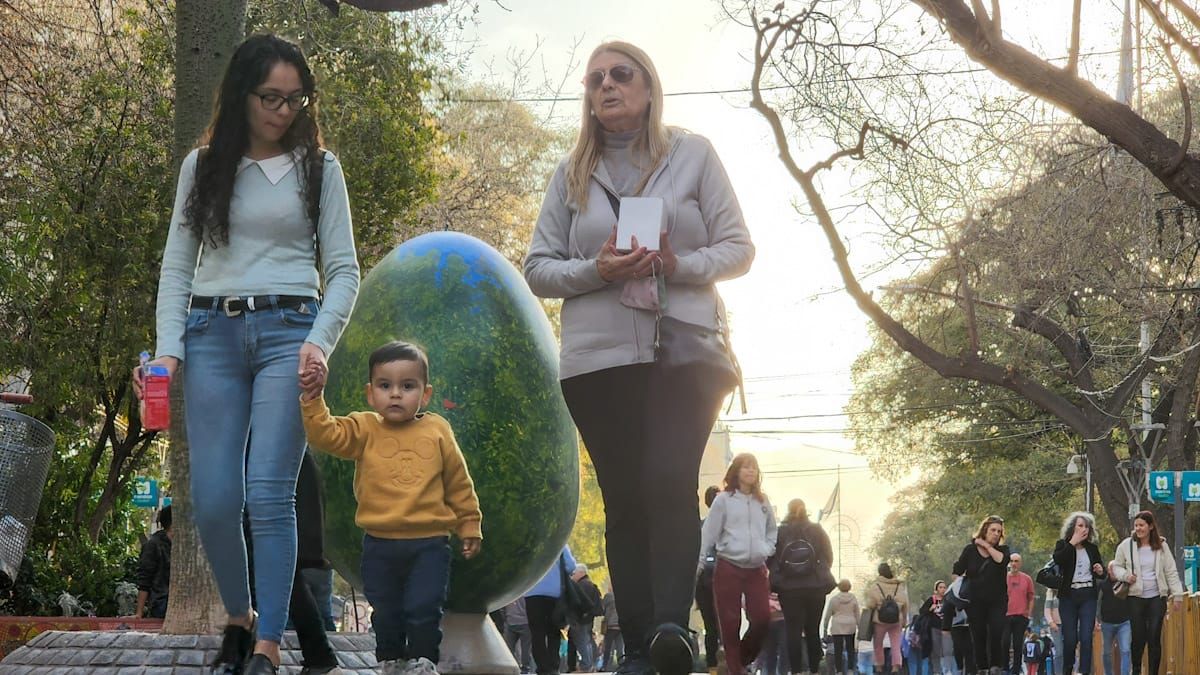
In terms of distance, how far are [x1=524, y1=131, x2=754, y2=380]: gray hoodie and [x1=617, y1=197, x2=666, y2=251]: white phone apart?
0.44ft

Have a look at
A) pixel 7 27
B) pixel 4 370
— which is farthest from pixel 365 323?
pixel 4 370

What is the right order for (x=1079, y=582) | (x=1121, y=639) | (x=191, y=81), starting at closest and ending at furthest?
1. (x=191, y=81)
2. (x=1079, y=582)
3. (x=1121, y=639)

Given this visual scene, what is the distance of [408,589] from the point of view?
17.7 ft

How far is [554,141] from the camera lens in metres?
34.8

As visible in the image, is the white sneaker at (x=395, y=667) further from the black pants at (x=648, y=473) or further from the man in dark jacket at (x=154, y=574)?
the man in dark jacket at (x=154, y=574)

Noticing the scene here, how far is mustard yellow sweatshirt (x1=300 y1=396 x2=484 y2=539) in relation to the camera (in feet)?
17.6

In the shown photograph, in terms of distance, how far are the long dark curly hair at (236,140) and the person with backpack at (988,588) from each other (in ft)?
36.7

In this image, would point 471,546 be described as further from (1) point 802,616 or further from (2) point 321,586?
(1) point 802,616

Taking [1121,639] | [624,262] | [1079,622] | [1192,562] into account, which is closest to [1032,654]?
[1192,562]

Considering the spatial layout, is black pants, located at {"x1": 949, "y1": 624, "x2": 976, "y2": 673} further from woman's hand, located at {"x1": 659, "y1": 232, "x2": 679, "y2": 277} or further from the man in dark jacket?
woman's hand, located at {"x1": 659, "y1": 232, "x2": 679, "y2": 277}

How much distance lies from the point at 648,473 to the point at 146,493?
2364 cm

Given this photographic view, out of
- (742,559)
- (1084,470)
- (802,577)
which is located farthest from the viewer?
(1084,470)

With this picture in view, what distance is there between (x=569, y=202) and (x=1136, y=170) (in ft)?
39.7

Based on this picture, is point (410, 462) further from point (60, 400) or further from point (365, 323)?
point (60, 400)
